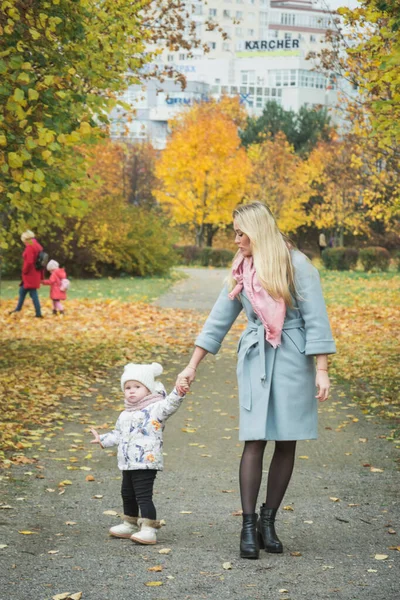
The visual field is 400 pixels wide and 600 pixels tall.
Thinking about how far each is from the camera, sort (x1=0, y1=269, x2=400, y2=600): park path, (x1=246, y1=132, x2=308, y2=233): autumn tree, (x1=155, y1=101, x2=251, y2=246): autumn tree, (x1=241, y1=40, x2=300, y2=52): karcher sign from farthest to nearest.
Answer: (x1=241, y1=40, x2=300, y2=52): karcher sign, (x1=246, y1=132, x2=308, y2=233): autumn tree, (x1=155, y1=101, x2=251, y2=246): autumn tree, (x1=0, y1=269, x2=400, y2=600): park path

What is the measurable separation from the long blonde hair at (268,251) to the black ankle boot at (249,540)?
112 centimetres

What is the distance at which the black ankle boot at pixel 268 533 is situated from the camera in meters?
5.47

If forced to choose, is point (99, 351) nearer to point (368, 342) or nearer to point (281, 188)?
point (368, 342)

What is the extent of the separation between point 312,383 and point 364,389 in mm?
6580

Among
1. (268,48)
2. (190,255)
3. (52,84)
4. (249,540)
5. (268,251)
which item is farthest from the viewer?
(268,48)

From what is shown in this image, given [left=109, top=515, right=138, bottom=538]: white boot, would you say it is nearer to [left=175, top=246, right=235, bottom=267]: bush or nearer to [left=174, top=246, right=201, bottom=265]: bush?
[left=175, top=246, right=235, bottom=267]: bush

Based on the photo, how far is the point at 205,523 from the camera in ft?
20.3

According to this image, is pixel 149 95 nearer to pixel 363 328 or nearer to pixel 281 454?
pixel 363 328

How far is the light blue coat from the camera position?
5477 mm

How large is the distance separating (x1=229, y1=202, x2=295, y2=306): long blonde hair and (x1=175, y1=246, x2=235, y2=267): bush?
44.7 m

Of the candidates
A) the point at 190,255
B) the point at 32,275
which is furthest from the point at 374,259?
the point at 32,275

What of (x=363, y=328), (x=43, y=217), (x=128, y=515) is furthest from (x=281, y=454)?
(x=363, y=328)

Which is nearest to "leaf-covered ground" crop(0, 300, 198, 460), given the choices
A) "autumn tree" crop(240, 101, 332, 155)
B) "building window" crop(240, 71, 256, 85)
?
"autumn tree" crop(240, 101, 332, 155)

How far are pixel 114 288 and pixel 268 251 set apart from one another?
25115 mm
